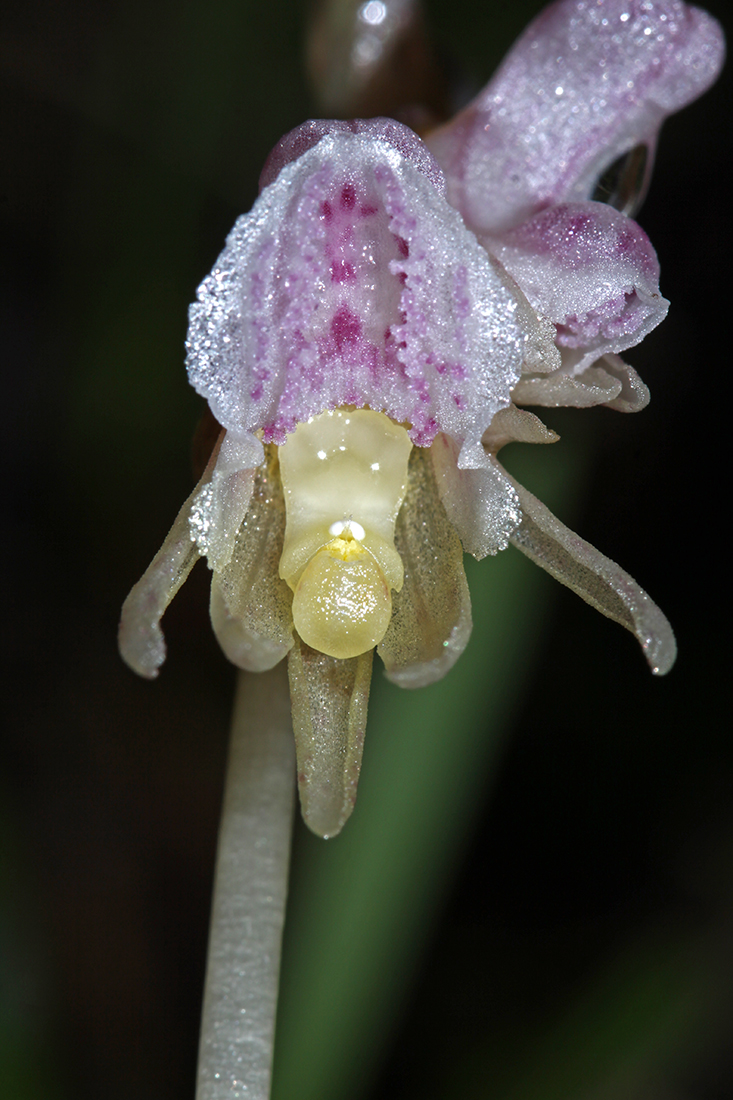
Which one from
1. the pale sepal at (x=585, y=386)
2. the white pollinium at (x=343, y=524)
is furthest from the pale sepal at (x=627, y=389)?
the white pollinium at (x=343, y=524)

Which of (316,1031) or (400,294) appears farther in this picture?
(316,1031)

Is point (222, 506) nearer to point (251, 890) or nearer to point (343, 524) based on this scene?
point (343, 524)

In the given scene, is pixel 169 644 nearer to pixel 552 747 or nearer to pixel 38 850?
pixel 38 850

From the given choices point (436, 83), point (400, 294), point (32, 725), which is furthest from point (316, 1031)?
point (436, 83)

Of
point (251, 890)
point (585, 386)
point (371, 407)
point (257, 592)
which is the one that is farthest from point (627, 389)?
point (251, 890)

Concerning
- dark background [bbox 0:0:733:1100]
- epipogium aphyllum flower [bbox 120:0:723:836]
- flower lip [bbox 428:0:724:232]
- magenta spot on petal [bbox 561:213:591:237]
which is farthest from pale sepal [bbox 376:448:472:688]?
dark background [bbox 0:0:733:1100]
